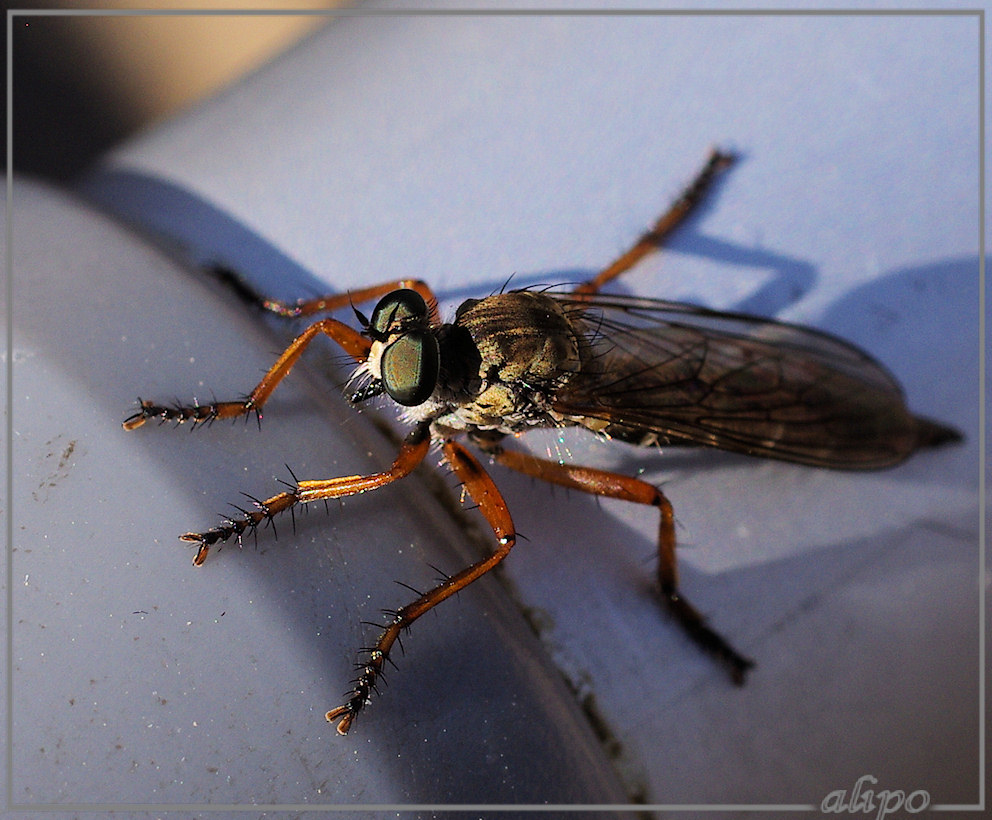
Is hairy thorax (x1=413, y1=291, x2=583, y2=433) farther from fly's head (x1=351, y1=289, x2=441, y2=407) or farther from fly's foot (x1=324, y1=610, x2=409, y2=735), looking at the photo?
fly's foot (x1=324, y1=610, x2=409, y2=735)

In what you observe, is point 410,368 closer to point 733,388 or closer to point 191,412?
point 191,412

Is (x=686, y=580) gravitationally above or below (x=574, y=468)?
below

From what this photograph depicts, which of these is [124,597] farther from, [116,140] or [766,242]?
[116,140]

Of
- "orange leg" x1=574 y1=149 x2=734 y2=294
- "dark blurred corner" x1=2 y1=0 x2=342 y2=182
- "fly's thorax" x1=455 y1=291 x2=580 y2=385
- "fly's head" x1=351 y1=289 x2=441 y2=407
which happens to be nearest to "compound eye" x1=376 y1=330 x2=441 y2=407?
"fly's head" x1=351 y1=289 x2=441 y2=407

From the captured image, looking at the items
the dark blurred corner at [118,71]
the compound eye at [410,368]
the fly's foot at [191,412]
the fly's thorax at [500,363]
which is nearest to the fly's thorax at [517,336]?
the fly's thorax at [500,363]

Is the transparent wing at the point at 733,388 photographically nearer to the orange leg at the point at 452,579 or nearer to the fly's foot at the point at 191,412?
the orange leg at the point at 452,579

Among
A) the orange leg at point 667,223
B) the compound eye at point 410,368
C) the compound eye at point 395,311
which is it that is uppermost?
the orange leg at point 667,223

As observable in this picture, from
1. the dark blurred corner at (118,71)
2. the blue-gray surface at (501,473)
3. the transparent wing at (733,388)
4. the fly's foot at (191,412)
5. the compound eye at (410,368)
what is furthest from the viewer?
the dark blurred corner at (118,71)

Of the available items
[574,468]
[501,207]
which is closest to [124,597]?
[574,468]
